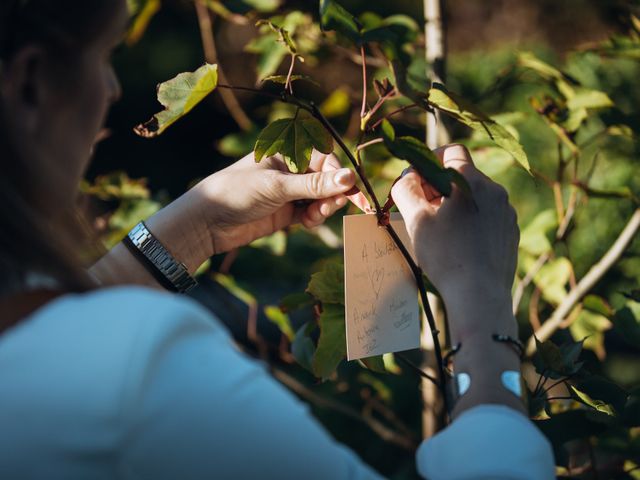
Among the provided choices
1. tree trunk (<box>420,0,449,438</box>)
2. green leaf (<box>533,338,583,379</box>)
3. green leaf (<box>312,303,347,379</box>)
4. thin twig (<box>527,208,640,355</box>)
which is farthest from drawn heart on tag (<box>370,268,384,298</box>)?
thin twig (<box>527,208,640,355</box>)

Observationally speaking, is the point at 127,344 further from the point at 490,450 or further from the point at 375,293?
the point at 375,293

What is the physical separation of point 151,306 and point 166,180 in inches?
143

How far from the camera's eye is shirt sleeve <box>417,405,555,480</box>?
0.71 meters

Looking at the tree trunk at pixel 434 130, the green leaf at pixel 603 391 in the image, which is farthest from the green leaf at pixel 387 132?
the tree trunk at pixel 434 130

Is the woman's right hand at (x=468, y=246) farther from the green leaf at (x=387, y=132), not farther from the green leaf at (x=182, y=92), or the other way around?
the green leaf at (x=182, y=92)

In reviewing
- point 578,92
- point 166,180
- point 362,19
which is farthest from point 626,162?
point 166,180

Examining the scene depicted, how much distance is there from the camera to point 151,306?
0.61 meters

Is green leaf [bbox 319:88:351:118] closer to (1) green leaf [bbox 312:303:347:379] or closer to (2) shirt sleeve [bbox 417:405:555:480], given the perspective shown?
(1) green leaf [bbox 312:303:347:379]

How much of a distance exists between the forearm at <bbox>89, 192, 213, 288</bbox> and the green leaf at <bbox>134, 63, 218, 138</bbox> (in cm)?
21

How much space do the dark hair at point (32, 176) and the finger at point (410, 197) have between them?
387 millimetres

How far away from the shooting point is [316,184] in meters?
1.07

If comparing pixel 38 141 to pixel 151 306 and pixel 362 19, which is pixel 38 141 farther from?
pixel 362 19

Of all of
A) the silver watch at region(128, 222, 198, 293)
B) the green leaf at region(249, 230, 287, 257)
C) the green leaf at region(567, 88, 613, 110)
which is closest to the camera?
the silver watch at region(128, 222, 198, 293)

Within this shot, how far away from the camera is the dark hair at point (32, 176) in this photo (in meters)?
0.65
